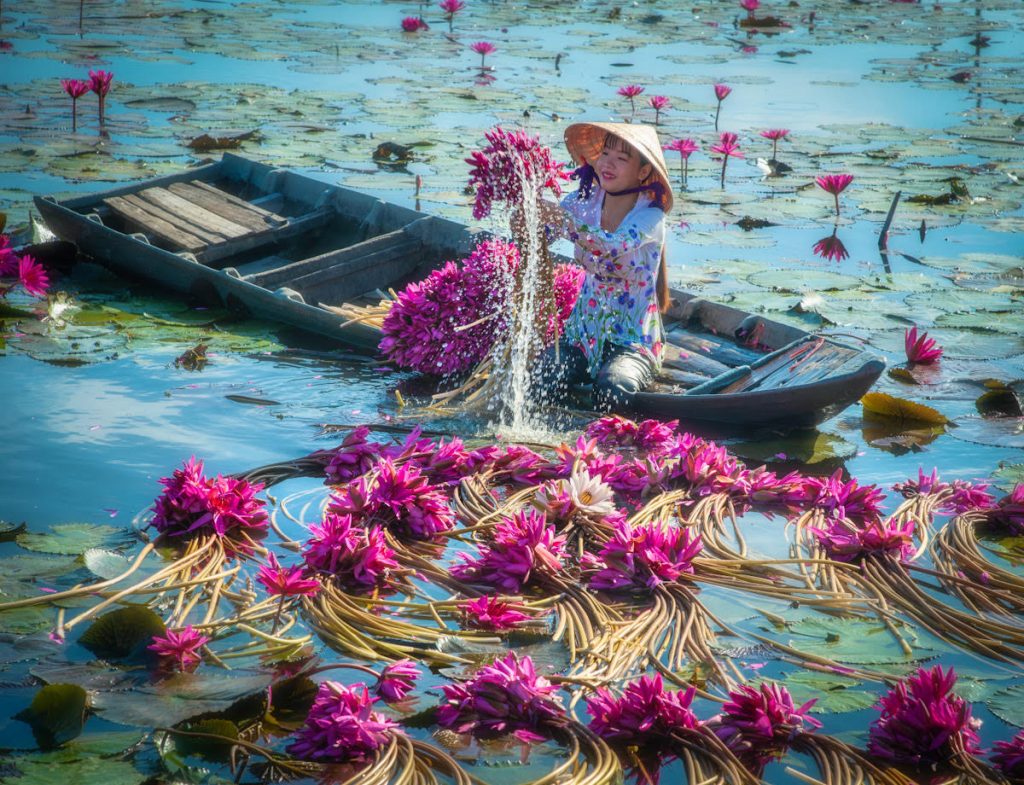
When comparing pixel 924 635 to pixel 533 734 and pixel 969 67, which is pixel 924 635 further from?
pixel 969 67

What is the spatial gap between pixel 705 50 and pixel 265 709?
13337 mm

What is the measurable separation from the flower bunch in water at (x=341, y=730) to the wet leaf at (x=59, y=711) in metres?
0.49

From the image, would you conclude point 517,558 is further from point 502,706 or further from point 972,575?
point 972,575

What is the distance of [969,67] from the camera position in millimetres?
13281

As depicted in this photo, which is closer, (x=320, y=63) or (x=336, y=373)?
(x=336, y=373)

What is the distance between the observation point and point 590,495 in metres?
3.83

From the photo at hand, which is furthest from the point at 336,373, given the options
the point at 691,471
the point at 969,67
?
the point at 969,67

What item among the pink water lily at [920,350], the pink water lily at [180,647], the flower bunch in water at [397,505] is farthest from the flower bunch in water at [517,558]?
the pink water lily at [920,350]

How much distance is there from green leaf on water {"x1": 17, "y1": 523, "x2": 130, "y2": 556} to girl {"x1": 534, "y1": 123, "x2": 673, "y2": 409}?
190 centimetres

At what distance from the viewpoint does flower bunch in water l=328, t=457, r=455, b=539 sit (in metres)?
3.77

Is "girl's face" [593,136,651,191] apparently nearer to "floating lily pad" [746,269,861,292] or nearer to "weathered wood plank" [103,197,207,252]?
"floating lily pad" [746,269,861,292]

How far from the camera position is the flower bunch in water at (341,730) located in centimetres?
262

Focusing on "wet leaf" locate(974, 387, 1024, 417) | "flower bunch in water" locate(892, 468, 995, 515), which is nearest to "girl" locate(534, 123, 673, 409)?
"flower bunch in water" locate(892, 468, 995, 515)

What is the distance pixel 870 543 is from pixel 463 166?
591 centimetres
